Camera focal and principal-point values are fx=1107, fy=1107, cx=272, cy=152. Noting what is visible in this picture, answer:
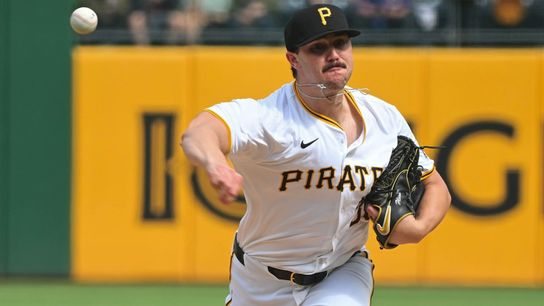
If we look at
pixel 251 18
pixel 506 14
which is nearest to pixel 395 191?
pixel 251 18

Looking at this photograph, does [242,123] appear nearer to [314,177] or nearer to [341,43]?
[314,177]

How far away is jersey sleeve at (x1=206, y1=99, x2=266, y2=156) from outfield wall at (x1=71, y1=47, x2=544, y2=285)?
568 centimetres

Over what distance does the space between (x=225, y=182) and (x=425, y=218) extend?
158 cm

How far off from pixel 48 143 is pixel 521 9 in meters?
5.07

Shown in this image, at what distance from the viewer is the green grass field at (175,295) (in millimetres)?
9430

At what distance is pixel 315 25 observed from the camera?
5.00m

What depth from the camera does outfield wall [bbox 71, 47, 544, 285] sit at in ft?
34.7

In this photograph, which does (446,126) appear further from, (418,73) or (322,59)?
(322,59)

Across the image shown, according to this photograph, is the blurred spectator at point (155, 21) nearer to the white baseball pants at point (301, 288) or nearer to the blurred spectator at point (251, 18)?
the blurred spectator at point (251, 18)

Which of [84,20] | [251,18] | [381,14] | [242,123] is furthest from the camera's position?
[381,14]

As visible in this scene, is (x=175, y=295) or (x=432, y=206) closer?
(x=432, y=206)

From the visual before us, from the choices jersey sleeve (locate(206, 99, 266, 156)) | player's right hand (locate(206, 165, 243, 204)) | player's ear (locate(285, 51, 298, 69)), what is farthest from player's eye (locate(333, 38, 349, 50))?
player's right hand (locate(206, 165, 243, 204))

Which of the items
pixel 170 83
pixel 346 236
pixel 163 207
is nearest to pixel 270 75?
pixel 170 83

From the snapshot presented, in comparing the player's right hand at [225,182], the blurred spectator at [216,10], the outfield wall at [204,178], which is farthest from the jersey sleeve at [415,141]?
the blurred spectator at [216,10]
